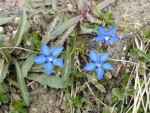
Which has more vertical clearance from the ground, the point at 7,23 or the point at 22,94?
the point at 7,23

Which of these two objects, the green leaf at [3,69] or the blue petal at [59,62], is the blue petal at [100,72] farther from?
the green leaf at [3,69]

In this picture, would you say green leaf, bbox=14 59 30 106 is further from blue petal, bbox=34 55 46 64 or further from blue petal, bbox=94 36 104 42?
blue petal, bbox=94 36 104 42

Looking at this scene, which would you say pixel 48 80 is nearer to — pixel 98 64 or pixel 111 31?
pixel 98 64

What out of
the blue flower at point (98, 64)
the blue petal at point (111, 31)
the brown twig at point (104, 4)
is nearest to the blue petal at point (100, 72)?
the blue flower at point (98, 64)

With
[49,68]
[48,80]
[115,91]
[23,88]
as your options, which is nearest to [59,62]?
[49,68]

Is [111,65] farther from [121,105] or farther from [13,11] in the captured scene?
[13,11]

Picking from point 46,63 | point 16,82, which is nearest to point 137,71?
point 46,63
